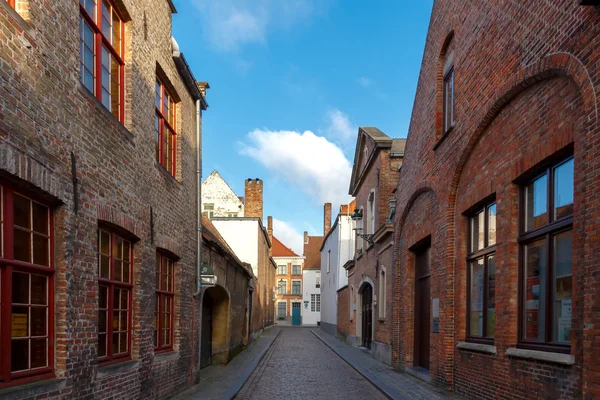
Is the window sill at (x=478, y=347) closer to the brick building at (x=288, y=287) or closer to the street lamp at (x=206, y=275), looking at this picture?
the street lamp at (x=206, y=275)

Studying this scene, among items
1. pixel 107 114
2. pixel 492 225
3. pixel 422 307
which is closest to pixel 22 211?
pixel 107 114

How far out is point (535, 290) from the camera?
7.50 metres

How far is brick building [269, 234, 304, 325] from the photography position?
60.5 meters

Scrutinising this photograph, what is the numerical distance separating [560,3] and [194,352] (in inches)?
379

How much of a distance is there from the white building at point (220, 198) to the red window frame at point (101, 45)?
3226 centimetres

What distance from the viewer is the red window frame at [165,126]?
32.2 feet

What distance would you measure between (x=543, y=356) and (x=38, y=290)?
5999mm

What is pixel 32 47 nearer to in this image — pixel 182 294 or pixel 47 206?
pixel 47 206

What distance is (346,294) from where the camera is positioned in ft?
97.9

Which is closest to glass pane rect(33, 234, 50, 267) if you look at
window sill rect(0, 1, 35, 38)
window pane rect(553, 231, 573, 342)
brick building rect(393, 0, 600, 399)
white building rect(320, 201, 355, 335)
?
window sill rect(0, 1, 35, 38)

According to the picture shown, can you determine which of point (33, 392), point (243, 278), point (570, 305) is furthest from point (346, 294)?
point (33, 392)

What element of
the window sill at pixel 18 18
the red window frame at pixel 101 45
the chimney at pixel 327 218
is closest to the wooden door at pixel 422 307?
the red window frame at pixel 101 45

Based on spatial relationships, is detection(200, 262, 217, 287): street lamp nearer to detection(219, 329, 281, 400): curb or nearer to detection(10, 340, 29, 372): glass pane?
detection(219, 329, 281, 400): curb

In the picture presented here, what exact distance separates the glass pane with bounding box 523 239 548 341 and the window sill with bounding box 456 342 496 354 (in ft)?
3.18
